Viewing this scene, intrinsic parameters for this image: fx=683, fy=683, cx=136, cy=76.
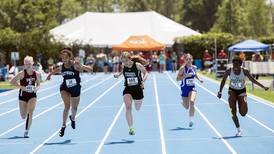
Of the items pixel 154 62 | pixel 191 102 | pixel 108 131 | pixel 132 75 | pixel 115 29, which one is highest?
pixel 115 29

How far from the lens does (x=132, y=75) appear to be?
45.6ft

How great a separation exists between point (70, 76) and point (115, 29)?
154 feet

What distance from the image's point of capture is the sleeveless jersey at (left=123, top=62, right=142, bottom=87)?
1388 cm

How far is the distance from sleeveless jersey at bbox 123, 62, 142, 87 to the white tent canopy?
43306 millimetres

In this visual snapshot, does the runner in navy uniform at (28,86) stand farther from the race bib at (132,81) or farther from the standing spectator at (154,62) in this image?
the standing spectator at (154,62)

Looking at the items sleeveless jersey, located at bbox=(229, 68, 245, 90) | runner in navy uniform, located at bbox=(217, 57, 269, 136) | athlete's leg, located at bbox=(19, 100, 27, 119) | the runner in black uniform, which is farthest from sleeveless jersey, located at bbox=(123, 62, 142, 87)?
athlete's leg, located at bbox=(19, 100, 27, 119)

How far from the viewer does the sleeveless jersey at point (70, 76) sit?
537 inches

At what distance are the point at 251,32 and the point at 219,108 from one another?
63.2m

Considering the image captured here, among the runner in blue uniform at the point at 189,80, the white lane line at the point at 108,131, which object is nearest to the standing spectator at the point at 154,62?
the white lane line at the point at 108,131

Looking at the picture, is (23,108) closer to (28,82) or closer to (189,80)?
(28,82)

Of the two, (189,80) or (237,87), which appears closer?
(237,87)

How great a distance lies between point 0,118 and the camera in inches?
738

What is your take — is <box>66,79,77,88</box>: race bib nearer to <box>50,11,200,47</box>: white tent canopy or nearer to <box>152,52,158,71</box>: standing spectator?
<box>152,52,158,71</box>: standing spectator

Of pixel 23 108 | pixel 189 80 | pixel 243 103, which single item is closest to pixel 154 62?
pixel 189 80
